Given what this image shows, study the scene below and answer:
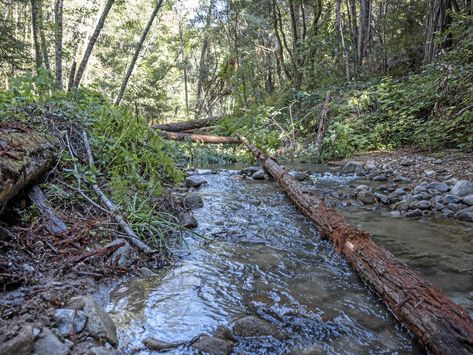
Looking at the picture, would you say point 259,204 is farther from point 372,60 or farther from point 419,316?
point 372,60


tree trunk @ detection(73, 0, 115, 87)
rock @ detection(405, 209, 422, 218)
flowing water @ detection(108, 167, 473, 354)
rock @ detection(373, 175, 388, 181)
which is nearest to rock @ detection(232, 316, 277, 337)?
flowing water @ detection(108, 167, 473, 354)

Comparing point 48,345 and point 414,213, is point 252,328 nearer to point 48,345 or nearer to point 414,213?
point 48,345

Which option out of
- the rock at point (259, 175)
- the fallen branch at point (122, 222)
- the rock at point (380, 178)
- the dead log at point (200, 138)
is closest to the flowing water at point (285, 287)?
the fallen branch at point (122, 222)

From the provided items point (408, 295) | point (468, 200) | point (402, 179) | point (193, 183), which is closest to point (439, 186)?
point (468, 200)

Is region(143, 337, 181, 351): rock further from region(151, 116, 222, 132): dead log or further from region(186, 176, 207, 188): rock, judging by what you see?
region(151, 116, 222, 132): dead log

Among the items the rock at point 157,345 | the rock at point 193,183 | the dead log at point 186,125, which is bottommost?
the rock at point 157,345

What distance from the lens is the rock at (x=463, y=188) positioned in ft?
16.7

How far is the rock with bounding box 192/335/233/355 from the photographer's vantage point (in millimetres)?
1988

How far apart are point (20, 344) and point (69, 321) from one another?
1.20 ft

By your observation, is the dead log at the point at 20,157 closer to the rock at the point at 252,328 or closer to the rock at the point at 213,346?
the rock at the point at 213,346

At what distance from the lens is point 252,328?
86.9 inches

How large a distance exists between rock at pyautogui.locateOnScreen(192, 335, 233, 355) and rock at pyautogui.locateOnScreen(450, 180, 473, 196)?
180 inches

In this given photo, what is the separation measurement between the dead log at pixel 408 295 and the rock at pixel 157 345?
1.46 meters

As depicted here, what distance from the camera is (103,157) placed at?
15.1ft
